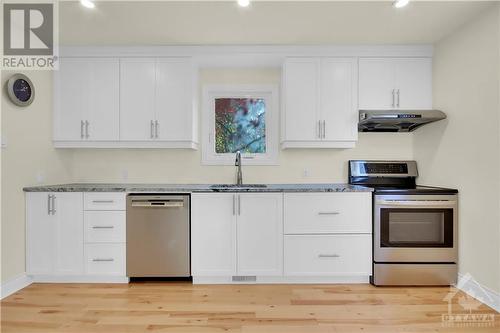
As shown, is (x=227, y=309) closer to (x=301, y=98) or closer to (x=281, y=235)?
(x=281, y=235)

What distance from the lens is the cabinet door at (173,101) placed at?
302 cm

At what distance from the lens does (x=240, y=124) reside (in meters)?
3.45

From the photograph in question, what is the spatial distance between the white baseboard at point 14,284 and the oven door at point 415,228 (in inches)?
131

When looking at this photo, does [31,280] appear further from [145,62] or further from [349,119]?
[349,119]

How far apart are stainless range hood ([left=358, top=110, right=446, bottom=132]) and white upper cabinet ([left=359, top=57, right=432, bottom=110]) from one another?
0.55ft

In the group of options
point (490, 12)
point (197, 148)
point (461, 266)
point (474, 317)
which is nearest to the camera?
point (474, 317)

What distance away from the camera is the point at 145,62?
3023 millimetres

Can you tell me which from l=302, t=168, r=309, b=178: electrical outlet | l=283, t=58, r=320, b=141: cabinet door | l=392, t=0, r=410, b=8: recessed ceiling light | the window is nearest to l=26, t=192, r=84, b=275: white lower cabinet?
the window

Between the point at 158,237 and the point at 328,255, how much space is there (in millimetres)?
1628

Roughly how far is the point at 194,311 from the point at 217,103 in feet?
7.42

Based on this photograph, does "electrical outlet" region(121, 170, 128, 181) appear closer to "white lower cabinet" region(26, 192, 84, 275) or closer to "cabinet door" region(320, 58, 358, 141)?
"white lower cabinet" region(26, 192, 84, 275)

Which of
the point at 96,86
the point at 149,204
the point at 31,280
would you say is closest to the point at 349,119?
the point at 149,204

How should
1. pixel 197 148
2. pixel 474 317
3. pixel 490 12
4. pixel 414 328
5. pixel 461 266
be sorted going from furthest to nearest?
pixel 197 148 < pixel 461 266 < pixel 490 12 < pixel 474 317 < pixel 414 328

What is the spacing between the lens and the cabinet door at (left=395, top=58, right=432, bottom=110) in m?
3.02
